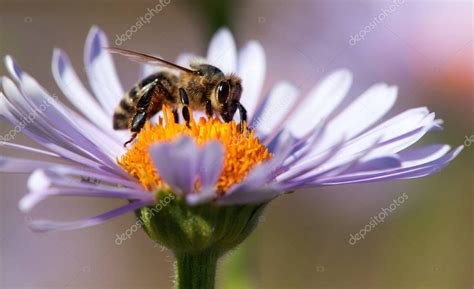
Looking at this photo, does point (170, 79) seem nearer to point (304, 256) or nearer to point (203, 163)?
point (203, 163)

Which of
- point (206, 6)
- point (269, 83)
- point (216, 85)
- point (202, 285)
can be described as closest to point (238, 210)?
point (202, 285)

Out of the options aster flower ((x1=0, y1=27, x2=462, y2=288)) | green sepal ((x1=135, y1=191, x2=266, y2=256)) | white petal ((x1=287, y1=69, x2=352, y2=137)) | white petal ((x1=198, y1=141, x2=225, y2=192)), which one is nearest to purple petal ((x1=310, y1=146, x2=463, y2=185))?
aster flower ((x1=0, y1=27, x2=462, y2=288))

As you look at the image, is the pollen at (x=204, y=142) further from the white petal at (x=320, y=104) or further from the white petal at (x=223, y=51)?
the white petal at (x=223, y=51)

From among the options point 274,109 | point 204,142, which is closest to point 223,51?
point 274,109

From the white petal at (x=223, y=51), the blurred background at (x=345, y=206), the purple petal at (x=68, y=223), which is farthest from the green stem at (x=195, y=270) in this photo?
the blurred background at (x=345, y=206)

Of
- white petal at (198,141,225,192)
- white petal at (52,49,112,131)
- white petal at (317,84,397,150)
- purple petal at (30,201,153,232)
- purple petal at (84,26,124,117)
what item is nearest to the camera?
purple petal at (30,201,153,232)

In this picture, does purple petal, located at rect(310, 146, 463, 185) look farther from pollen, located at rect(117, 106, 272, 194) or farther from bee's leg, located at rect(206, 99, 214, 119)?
bee's leg, located at rect(206, 99, 214, 119)

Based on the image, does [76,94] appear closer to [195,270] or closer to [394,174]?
[195,270]
